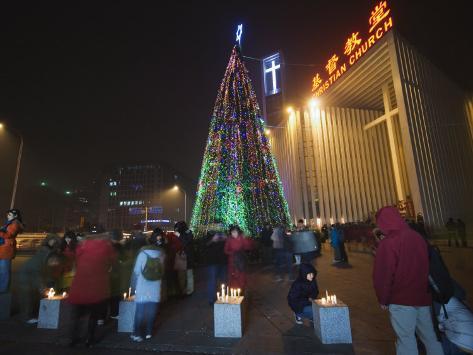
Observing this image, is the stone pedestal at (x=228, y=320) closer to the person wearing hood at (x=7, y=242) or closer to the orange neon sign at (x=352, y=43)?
the person wearing hood at (x=7, y=242)

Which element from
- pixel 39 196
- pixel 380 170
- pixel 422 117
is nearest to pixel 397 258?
pixel 422 117

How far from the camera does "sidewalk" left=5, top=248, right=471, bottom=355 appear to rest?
3828mm

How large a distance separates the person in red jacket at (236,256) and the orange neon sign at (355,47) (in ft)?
64.9

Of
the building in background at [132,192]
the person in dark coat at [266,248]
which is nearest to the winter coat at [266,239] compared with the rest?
the person in dark coat at [266,248]

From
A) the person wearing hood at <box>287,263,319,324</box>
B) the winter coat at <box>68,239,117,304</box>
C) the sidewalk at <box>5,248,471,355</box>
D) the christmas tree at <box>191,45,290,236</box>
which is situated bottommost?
the sidewalk at <box>5,248,471,355</box>

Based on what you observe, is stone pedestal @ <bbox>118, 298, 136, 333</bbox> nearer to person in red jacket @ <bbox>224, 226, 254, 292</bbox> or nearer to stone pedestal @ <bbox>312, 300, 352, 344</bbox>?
person in red jacket @ <bbox>224, 226, 254, 292</bbox>

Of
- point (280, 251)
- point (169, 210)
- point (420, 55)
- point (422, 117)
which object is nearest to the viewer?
point (280, 251)

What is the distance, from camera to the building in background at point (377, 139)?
18781 mm

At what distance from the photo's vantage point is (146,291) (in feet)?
13.9

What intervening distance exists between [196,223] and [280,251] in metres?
5.66

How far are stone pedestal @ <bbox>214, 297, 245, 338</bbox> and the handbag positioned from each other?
2769 mm

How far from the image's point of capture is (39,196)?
41938 mm

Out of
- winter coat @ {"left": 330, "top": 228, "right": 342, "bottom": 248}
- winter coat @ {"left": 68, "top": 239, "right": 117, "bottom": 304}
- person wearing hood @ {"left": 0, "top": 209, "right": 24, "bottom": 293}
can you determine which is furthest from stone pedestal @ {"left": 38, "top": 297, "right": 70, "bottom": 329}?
winter coat @ {"left": 330, "top": 228, "right": 342, "bottom": 248}

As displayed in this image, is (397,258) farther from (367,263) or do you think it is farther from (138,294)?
(367,263)
